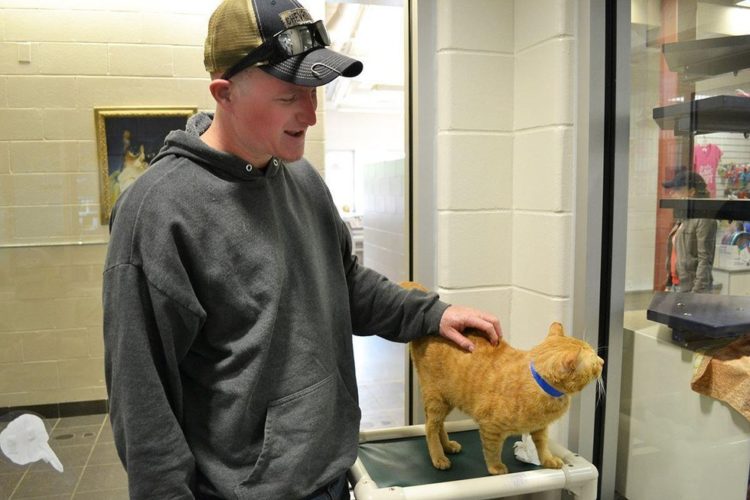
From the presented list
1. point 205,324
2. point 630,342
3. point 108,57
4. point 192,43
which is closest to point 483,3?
point 630,342

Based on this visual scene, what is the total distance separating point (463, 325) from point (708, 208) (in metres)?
0.66

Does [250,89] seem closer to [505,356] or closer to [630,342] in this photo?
[505,356]

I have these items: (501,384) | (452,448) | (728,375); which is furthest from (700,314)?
(452,448)

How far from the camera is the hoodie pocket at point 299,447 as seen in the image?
3.07 feet

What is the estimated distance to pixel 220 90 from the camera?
896 millimetres

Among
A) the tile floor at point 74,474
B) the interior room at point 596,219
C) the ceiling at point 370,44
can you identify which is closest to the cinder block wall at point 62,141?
the tile floor at point 74,474

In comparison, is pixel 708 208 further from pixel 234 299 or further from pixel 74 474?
pixel 74 474

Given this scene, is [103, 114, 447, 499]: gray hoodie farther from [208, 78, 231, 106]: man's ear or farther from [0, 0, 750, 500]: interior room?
[0, 0, 750, 500]: interior room

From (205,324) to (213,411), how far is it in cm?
15

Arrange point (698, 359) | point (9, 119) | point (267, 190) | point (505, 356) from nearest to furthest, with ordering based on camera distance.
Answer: point (267, 190) → point (505, 356) → point (698, 359) → point (9, 119)

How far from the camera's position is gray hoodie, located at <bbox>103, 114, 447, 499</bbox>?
33.0 inches

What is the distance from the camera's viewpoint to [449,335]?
120cm

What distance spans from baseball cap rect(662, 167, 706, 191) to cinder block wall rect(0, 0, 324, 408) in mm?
2092

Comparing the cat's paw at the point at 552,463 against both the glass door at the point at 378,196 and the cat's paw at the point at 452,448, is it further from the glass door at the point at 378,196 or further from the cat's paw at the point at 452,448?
the glass door at the point at 378,196
